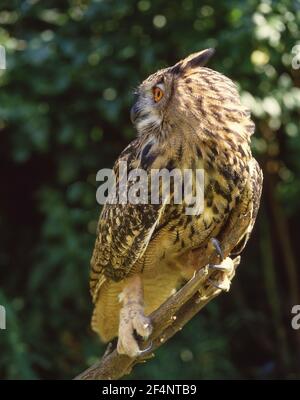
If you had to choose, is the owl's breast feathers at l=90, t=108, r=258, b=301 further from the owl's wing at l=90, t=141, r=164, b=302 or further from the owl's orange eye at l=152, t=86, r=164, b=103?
the owl's orange eye at l=152, t=86, r=164, b=103

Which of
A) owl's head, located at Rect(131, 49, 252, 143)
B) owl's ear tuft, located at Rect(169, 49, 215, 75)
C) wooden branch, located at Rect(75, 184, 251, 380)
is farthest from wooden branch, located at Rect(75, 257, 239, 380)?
owl's ear tuft, located at Rect(169, 49, 215, 75)

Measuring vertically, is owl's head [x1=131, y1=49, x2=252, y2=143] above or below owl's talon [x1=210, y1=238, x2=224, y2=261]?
above

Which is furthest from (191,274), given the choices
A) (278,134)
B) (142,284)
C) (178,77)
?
(278,134)

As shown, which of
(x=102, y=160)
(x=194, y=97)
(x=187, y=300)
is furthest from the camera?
(x=102, y=160)

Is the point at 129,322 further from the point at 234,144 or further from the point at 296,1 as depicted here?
the point at 296,1

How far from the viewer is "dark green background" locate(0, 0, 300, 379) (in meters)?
3.76

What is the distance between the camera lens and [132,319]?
2.75 m

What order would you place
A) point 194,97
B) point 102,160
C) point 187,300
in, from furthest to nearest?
point 102,160
point 187,300
point 194,97

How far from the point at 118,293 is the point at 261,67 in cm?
132

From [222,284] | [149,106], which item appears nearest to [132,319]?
[222,284]

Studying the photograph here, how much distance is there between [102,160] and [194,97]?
5.22 feet

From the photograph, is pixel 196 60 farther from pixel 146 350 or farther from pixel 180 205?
pixel 146 350

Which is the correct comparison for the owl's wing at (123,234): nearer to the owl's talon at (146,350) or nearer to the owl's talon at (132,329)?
the owl's talon at (132,329)

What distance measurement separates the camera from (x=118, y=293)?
2.97 metres
